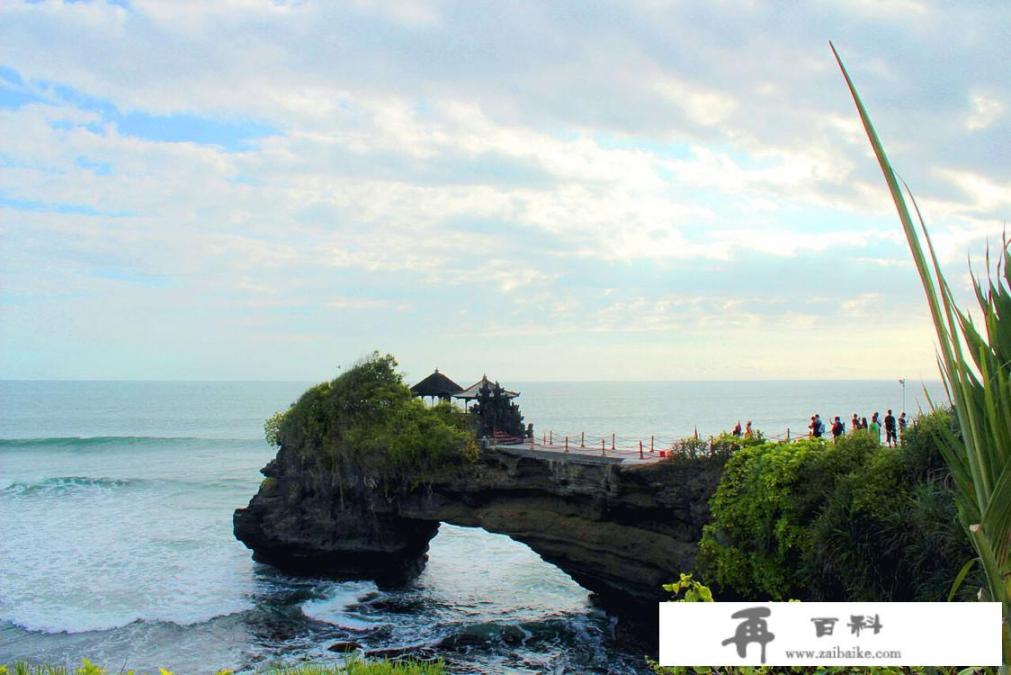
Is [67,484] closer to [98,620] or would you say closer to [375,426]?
[98,620]

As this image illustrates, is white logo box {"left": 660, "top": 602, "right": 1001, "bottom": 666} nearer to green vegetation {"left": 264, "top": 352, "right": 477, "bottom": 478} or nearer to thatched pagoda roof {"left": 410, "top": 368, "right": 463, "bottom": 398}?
green vegetation {"left": 264, "top": 352, "right": 477, "bottom": 478}

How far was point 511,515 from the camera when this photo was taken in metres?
20.6

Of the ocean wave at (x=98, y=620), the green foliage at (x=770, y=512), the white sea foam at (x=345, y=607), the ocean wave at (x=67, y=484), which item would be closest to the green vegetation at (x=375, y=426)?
the white sea foam at (x=345, y=607)

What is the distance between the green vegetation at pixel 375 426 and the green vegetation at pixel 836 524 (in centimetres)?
792

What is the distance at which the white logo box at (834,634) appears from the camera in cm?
250

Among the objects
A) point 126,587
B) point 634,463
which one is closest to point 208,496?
point 126,587

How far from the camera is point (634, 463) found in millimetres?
18547

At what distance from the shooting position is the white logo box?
8.20 feet

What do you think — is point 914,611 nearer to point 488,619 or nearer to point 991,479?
point 991,479

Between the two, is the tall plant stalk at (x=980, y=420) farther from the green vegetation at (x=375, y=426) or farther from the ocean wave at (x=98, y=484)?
the ocean wave at (x=98, y=484)

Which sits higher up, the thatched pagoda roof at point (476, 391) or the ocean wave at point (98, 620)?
the thatched pagoda roof at point (476, 391)

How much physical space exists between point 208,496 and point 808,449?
1368 inches

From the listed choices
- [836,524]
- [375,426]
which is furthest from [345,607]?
[836,524]

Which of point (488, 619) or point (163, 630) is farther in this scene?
point (488, 619)
